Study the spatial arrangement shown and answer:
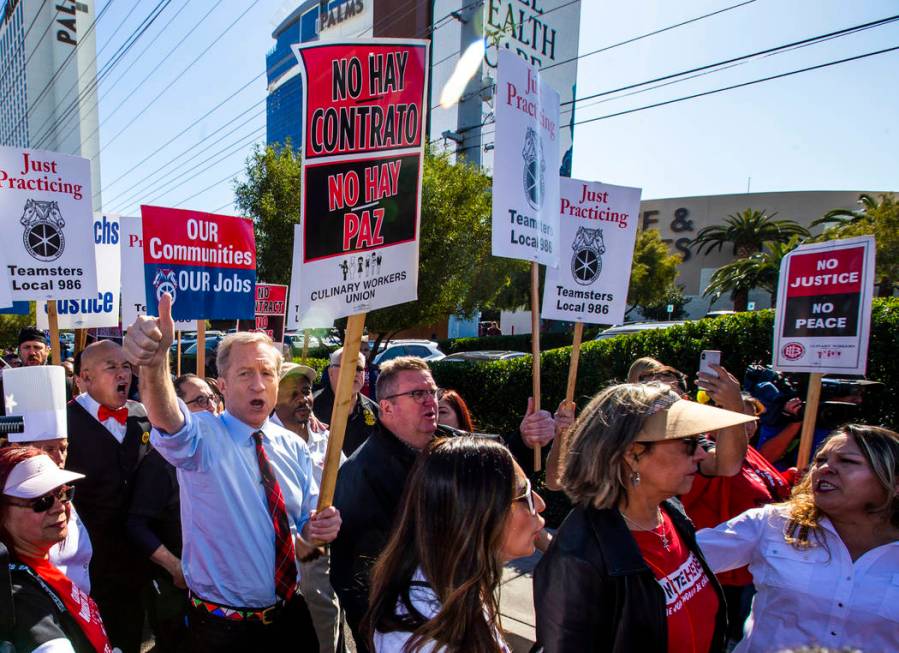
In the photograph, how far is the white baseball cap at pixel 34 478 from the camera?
1959mm

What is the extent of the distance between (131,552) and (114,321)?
3.52m

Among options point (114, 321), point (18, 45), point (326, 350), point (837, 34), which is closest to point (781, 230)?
point (326, 350)

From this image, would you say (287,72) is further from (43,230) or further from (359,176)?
(359,176)

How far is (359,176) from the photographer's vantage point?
235 cm

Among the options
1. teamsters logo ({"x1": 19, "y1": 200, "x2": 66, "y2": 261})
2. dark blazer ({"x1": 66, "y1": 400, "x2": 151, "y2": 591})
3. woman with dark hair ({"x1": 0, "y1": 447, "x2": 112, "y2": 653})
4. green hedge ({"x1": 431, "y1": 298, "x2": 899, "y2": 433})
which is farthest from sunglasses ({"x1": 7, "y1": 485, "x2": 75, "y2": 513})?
green hedge ({"x1": 431, "y1": 298, "x2": 899, "y2": 433})

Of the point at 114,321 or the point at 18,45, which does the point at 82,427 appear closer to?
the point at 114,321

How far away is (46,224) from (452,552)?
4437 mm

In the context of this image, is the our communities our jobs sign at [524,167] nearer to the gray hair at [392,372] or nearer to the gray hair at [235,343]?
the gray hair at [392,372]

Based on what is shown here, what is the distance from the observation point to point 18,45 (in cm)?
7931

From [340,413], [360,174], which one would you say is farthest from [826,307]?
[340,413]

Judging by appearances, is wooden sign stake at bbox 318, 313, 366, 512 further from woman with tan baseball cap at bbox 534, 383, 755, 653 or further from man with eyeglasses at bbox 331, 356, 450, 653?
woman with tan baseball cap at bbox 534, 383, 755, 653

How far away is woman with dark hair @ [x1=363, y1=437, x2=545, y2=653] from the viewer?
1.50m

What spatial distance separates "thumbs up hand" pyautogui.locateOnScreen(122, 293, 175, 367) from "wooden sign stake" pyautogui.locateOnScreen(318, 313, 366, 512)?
588 mm

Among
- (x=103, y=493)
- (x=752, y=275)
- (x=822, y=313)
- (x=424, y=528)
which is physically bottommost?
(x=103, y=493)
